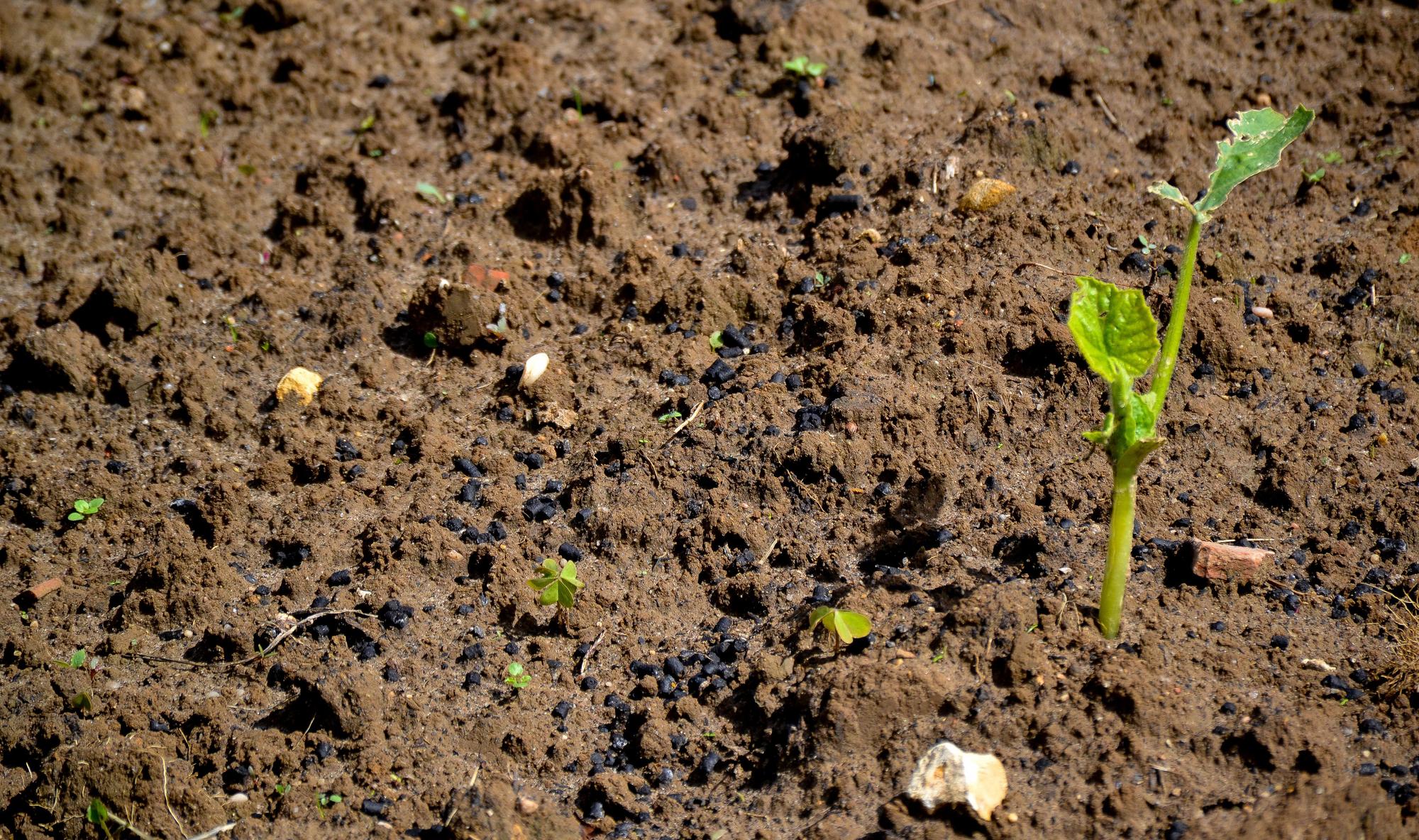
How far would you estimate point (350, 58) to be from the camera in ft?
15.0

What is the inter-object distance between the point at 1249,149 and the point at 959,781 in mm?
1399

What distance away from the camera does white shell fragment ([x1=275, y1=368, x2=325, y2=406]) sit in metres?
3.44

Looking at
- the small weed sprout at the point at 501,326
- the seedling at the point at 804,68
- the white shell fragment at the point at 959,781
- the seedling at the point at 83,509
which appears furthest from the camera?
the seedling at the point at 804,68

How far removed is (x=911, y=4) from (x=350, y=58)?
7.21ft

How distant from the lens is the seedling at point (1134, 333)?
2.27 metres

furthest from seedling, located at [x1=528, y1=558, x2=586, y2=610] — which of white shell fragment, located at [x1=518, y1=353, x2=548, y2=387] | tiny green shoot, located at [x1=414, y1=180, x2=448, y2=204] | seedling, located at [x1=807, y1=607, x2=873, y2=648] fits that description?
tiny green shoot, located at [x1=414, y1=180, x2=448, y2=204]

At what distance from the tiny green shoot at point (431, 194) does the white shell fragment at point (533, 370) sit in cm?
89

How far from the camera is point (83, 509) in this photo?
3.21m

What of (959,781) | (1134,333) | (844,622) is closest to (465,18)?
(844,622)

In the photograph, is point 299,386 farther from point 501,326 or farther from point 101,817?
point 101,817

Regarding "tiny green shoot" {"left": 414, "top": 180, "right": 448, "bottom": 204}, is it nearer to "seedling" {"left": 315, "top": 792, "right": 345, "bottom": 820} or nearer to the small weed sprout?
the small weed sprout

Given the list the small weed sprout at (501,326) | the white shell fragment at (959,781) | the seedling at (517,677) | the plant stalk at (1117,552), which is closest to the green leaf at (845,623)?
the white shell fragment at (959,781)

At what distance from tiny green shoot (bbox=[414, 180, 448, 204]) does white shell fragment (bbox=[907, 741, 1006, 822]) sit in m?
2.58

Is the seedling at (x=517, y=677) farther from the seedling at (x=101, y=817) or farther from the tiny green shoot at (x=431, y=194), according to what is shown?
the tiny green shoot at (x=431, y=194)
